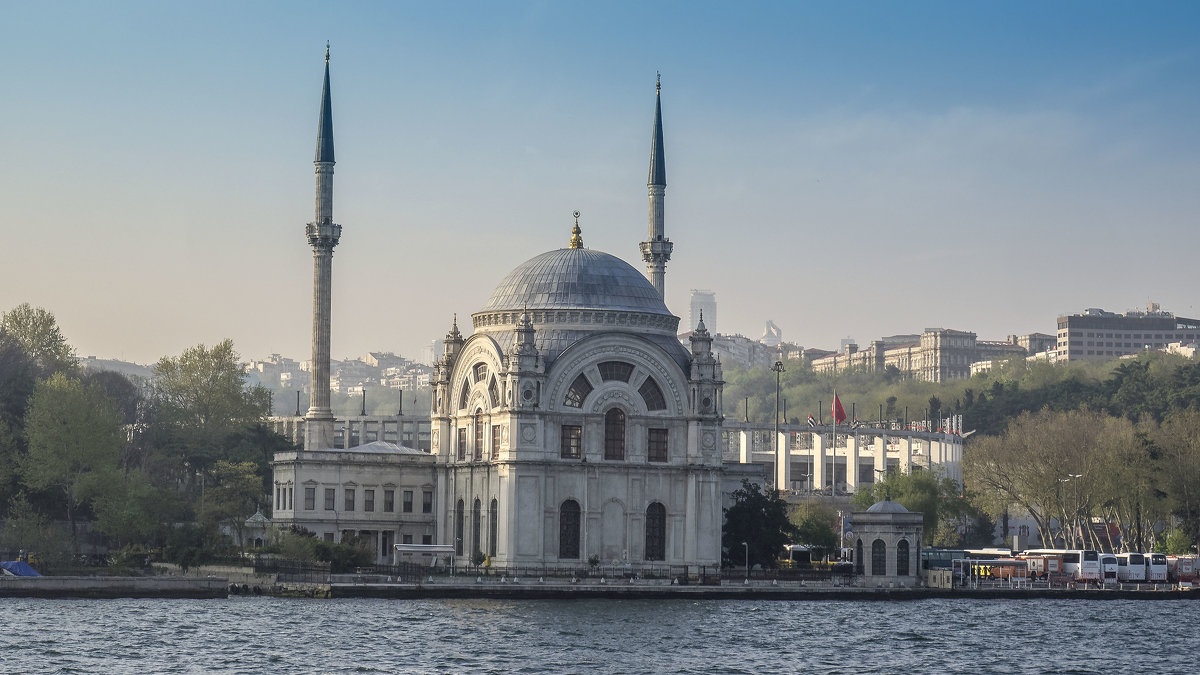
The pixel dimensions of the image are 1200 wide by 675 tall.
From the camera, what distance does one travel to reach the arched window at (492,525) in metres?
83.4

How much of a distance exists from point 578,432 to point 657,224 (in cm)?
1709

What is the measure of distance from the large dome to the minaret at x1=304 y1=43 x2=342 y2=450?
8.83 metres

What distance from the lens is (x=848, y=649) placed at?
197ft

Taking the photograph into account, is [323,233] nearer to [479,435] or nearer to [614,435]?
[479,435]

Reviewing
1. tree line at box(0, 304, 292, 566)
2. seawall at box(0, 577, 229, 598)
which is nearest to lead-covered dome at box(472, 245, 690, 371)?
tree line at box(0, 304, 292, 566)

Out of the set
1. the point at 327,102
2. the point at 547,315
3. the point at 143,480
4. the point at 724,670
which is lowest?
the point at 724,670

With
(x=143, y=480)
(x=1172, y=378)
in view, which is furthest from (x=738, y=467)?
(x=1172, y=378)

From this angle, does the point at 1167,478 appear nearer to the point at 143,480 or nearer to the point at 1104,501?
the point at 1104,501

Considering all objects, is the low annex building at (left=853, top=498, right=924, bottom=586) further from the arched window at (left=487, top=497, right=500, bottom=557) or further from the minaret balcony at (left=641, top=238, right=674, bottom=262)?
the minaret balcony at (left=641, top=238, right=674, bottom=262)

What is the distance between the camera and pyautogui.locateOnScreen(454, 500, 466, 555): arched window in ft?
285

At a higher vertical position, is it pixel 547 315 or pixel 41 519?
pixel 547 315

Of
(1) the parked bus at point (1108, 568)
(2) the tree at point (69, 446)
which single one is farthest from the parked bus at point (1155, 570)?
(2) the tree at point (69, 446)

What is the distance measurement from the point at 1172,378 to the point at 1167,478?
45.3 metres

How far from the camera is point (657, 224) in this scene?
9638cm
